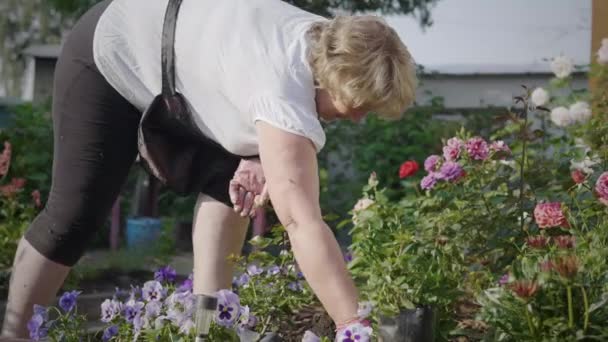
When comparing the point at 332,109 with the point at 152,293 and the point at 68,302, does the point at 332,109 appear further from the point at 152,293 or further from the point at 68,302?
the point at 68,302

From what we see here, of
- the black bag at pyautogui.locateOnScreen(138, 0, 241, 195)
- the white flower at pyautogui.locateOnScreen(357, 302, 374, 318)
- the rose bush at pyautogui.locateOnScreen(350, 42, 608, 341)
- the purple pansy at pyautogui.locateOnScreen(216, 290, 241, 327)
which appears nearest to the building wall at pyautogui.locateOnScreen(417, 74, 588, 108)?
the rose bush at pyautogui.locateOnScreen(350, 42, 608, 341)

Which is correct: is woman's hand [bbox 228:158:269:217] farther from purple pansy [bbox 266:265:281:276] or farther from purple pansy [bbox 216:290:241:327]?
purple pansy [bbox 266:265:281:276]

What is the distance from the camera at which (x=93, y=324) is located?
336cm

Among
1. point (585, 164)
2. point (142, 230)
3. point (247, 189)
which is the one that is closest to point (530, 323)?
point (247, 189)

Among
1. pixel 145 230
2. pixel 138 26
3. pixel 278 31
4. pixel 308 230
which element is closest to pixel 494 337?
pixel 308 230

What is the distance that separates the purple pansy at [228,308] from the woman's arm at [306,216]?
21 cm

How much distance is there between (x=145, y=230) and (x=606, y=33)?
3.14 metres

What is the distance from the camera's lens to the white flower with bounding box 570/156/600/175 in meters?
2.99

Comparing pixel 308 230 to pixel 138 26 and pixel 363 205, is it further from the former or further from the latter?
pixel 363 205

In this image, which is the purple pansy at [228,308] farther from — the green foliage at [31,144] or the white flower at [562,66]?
the green foliage at [31,144]

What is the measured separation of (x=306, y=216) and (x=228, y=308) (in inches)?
11.6

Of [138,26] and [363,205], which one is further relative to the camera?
[363,205]

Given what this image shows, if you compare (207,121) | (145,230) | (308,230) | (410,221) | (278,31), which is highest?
(278,31)

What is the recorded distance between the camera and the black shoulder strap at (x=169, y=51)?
6.95 ft
